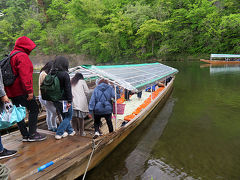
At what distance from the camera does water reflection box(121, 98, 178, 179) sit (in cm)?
426

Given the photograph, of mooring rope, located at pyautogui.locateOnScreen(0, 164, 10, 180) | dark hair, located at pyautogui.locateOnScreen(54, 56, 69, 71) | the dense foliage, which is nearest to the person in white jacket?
dark hair, located at pyautogui.locateOnScreen(54, 56, 69, 71)

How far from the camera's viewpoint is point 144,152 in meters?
5.28

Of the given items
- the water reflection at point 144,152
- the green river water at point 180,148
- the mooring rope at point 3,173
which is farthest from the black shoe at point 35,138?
the water reflection at point 144,152

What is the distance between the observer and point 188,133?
6422 mm

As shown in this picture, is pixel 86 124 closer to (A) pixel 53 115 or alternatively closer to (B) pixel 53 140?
(A) pixel 53 115

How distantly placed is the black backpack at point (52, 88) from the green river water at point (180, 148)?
7.41 feet

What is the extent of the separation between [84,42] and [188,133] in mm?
42626

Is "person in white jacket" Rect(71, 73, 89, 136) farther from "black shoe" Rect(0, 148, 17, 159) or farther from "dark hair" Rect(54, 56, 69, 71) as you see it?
"black shoe" Rect(0, 148, 17, 159)

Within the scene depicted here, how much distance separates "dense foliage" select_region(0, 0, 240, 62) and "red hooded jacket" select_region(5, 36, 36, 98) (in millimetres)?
36323

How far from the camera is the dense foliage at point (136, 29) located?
3566 cm

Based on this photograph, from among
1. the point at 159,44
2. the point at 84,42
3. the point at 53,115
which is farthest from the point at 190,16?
the point at 53,115

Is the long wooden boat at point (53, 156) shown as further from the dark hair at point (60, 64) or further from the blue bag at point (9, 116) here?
the dark hair at point (60, 64)

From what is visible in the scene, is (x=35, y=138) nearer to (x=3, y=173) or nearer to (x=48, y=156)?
(x=48, y=156)

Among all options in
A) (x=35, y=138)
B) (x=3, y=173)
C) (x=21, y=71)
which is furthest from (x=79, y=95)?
(x=3, y=173)
